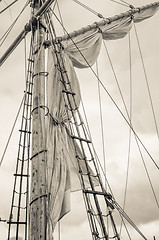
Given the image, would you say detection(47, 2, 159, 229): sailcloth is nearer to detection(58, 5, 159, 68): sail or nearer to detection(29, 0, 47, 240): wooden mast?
detection(58, 5, 159, 68): sail

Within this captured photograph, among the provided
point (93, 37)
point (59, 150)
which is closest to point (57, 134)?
point (59, 150)

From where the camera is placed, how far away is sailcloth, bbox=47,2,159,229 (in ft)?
20.1

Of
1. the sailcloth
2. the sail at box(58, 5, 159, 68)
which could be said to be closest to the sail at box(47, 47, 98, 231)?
the sailcloth

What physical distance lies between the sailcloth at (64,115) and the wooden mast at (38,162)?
42cm

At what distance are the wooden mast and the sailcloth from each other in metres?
0.42

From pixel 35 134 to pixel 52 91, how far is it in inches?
84.7

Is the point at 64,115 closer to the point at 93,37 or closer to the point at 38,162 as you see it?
the point at 38,162

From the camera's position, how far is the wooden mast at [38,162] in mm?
4891

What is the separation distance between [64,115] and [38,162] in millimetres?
2257

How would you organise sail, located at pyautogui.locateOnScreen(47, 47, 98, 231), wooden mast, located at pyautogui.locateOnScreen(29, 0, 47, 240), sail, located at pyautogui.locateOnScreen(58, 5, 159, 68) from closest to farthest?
1. wooden mast, located at pyautogui.locateOnScreen(29, 0, 47, 240)
2. sail, located at pyautogui.locateOnScreen(47, 47, 98, 231)
3. sail, located at pyautogui.locateOnScreen(58, 5, 159, 68)

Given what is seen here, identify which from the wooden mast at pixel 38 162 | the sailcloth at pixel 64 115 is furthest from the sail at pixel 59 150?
the wooden mast at pixel 38 162

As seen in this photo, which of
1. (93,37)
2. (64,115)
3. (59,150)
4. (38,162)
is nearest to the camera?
(38,162)

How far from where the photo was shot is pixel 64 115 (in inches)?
295

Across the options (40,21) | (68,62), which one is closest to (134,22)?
(68,62)
